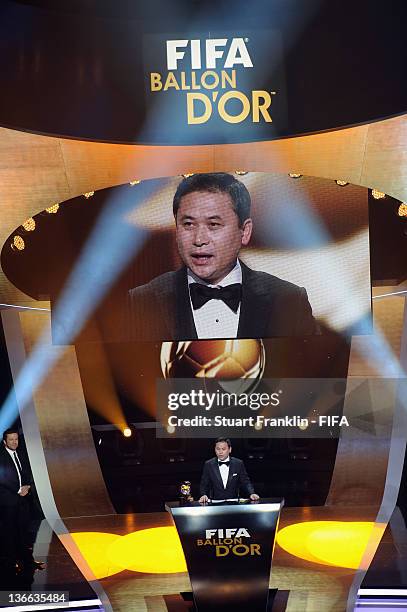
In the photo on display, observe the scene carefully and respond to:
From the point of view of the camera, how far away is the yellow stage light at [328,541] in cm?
615

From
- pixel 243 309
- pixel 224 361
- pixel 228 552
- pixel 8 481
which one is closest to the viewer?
pixel 228 552

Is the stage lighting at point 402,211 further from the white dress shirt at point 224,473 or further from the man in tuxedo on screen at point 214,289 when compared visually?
the white dress shirt at point 224,473

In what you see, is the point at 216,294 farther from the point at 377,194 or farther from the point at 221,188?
the point at 377,194

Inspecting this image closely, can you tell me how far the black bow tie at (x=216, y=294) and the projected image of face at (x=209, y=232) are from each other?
0.12 m

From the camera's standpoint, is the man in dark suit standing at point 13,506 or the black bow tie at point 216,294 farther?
the black bow tie at point 216,294

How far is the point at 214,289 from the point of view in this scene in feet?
24.3

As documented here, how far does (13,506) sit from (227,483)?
73.5 inches

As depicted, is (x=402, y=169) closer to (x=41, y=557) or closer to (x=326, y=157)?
(x=326, y=157)

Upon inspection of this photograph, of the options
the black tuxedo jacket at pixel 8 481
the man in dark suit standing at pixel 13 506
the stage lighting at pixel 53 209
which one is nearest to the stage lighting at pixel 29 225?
the stage lighting at pixel 53 209

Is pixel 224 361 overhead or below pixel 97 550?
overhead

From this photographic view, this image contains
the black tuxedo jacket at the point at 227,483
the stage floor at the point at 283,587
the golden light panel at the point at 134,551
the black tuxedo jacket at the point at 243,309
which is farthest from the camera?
the black tuxedo jacket at the point at 243,309

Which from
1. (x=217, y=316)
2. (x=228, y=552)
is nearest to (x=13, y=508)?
(x=228, y=552)

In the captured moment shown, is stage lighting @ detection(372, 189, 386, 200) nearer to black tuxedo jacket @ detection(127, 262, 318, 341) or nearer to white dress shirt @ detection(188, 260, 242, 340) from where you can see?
black tuxedo jacket @ detection(127, 262, 318, 341)

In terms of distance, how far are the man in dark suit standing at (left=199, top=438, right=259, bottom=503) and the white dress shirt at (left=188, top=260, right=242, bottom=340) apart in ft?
6.23
